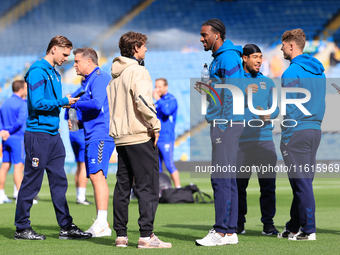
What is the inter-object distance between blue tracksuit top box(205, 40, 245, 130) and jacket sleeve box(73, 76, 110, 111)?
114 cm

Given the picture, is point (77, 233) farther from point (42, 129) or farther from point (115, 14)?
point (115, 14)

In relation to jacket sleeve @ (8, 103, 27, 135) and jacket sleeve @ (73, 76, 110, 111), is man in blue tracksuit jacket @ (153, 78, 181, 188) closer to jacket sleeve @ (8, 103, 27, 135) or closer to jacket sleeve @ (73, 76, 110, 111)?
jacket sleeve @ (8, 103, 27, 135)

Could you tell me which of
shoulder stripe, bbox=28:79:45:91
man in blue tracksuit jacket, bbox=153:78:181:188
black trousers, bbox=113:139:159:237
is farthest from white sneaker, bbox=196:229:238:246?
man in blue tracksuit jacket, bbox=153:78:181:188

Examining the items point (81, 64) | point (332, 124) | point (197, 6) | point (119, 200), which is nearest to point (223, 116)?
point (119, 200)

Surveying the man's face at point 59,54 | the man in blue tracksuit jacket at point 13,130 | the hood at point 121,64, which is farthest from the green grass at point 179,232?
the man's face at point 59,54

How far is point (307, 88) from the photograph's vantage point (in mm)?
4250

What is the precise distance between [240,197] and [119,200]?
147cm

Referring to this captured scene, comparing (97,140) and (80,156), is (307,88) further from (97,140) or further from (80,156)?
(80,156)

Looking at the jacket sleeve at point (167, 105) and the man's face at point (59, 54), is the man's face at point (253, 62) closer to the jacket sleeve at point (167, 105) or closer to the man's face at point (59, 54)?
the man's face at point (59, 54)

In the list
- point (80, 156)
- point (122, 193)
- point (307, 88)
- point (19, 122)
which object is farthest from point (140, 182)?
point (19, 122)

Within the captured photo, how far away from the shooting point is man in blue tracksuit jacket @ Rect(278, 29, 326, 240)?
4.22 m

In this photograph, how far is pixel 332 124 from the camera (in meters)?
17.9

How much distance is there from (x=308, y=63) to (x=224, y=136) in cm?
111

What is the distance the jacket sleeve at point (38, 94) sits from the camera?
430 centimetres
